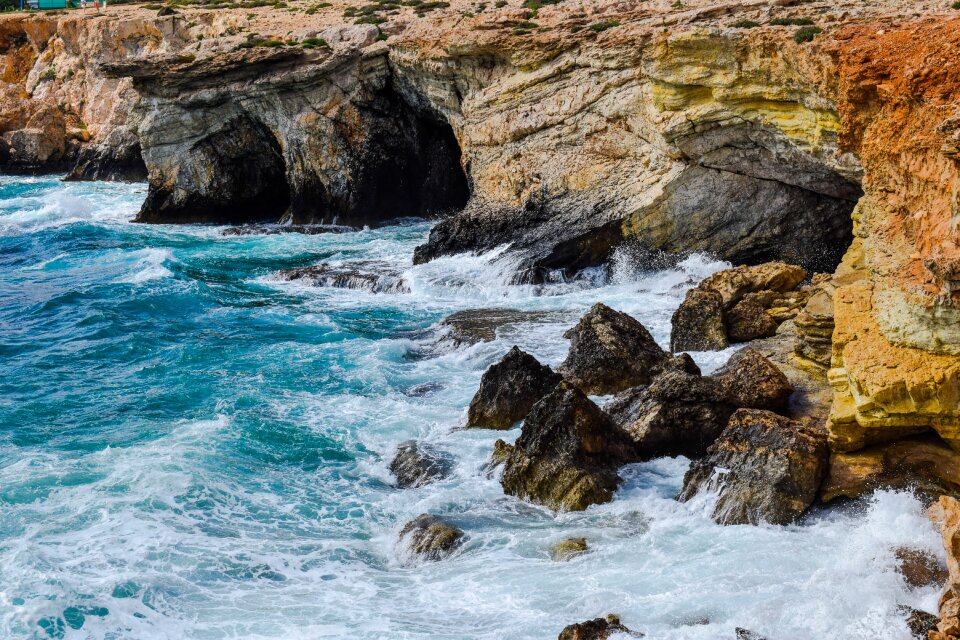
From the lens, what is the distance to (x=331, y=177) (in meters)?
39.8

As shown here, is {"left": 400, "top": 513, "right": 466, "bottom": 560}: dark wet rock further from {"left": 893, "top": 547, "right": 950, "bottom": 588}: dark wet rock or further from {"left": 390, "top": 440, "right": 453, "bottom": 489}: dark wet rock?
{"left": 893, "top": 547, "right": 950, "bottom": 588}: dark wet rock

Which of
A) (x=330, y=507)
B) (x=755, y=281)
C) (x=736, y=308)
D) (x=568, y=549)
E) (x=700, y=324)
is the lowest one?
(x=330, y=507)

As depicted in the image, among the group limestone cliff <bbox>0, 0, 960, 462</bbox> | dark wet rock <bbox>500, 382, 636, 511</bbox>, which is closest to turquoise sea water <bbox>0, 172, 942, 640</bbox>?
dark wet rock <bbox>500, 382, 636, 511</bbox>

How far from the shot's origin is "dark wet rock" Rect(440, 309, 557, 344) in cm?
2328

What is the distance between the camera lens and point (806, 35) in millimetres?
21672

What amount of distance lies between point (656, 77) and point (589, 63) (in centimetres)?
415

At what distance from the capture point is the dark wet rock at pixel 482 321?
23281 millimetres

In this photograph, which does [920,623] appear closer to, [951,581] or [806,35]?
[951,581]

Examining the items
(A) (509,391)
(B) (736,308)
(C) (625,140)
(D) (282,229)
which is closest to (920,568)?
(A) (509,391)

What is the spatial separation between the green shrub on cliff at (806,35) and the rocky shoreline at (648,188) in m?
0.22

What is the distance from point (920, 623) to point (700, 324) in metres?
10.5

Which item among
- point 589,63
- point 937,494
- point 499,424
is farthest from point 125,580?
point 589,63

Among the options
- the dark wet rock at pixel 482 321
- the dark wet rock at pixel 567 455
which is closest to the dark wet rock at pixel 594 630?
the dark wet rock at pixel 567 455

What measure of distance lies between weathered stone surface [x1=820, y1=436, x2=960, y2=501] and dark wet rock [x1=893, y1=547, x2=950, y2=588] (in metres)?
1.30
